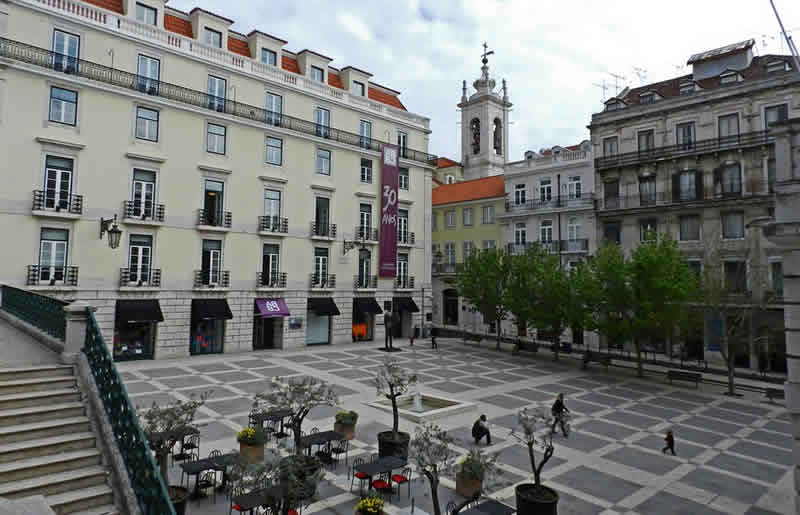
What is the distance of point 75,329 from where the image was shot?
9.03 m

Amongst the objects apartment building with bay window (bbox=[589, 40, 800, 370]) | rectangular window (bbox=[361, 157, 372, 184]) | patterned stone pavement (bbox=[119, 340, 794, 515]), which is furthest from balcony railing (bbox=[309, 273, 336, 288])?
apartment building with bay window (bbox=[589, 40, 800, 370])

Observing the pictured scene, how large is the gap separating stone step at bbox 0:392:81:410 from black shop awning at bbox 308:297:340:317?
2467 cm

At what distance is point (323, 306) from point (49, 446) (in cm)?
2630

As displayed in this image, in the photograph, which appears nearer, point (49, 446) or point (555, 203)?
point (49, 446)

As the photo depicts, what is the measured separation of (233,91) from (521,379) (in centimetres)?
2425

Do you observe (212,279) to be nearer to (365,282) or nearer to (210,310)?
(210,310)

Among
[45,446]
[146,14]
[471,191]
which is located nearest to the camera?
[45,446]

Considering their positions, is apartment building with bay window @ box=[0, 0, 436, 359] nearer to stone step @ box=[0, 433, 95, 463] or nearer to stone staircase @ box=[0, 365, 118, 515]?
stone staircase @ box=[0, 365, 118, 515]

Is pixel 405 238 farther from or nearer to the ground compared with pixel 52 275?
farther from the ground

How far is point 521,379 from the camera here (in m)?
24.9

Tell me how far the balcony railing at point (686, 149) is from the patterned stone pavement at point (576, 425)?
16351 mm

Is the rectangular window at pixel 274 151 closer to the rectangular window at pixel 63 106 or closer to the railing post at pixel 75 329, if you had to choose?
the rectangular window at pixel 63 106

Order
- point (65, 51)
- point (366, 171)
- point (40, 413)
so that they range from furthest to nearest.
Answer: point (366, 171)
point (65, 51)
point (40, 413)

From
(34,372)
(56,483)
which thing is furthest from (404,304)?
(56,483)
